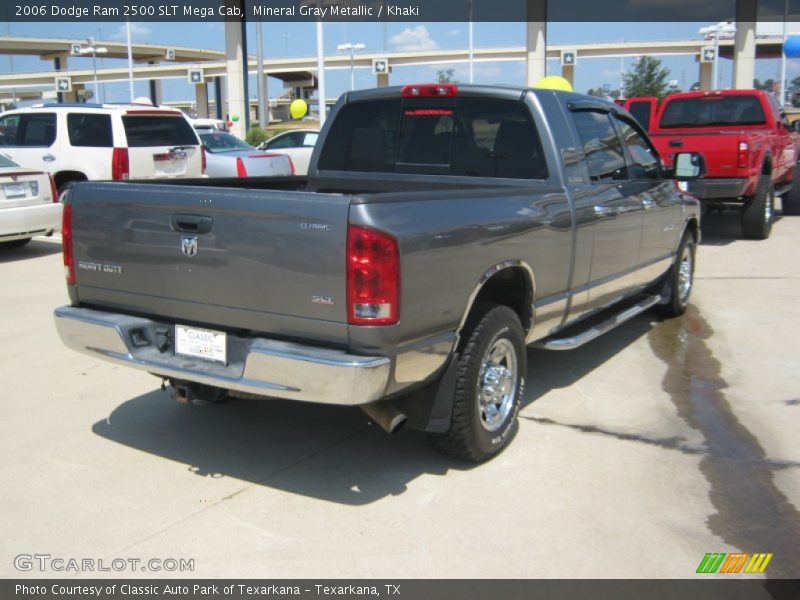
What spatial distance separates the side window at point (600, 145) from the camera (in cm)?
531

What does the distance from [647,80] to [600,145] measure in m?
47.6

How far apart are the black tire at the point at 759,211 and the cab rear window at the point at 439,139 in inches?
302

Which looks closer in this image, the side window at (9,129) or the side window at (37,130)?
the side window at (37,130)

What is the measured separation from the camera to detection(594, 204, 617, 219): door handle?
5134mm

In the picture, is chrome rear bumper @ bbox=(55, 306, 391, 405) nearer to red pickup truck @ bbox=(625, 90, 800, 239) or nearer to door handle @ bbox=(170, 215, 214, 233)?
door handle @ bbox=(170, 215, 214, 233)

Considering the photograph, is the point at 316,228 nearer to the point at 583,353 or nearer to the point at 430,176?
the point at 430,176

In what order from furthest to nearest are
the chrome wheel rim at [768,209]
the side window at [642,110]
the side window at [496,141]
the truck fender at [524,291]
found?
the side window at [642,110]
the chrome wheel rim at [768,209]
the side window at [496,141]
the truck fender at [524,291]

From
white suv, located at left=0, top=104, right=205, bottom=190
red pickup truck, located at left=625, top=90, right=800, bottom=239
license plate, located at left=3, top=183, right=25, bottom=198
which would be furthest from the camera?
white suv, located at left=0, top=104, right=205, bottom=190

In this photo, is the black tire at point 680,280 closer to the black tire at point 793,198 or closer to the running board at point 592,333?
the running board at point 592,333

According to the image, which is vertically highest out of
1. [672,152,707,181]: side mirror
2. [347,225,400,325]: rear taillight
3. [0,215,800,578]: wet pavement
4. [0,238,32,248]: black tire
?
[672,152,707,181]: side mirror

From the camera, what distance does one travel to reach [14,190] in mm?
10500

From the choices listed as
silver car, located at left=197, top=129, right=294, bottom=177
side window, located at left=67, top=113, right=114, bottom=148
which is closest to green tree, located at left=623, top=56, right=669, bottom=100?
silver car, located at left=197, top=129, right=294, bottom=177

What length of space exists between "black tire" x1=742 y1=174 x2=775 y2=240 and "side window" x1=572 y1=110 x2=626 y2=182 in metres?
6.44

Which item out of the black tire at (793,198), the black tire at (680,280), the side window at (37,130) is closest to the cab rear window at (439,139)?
the black tire at (680,280)
